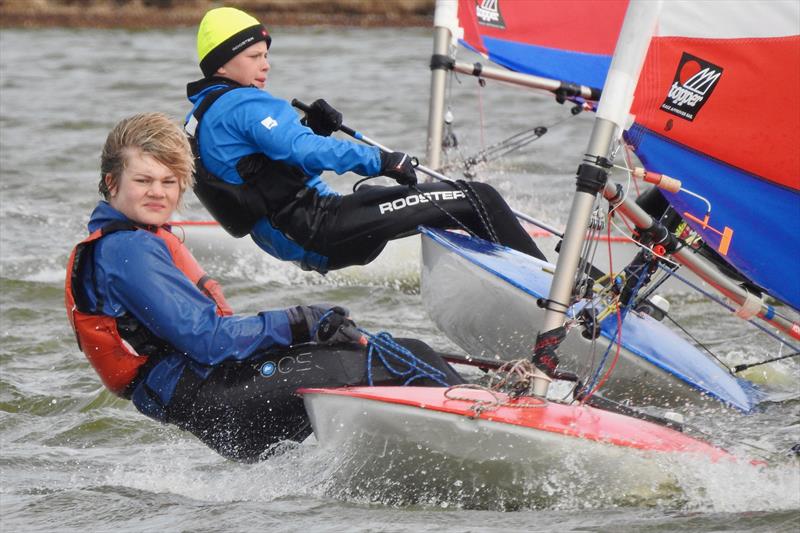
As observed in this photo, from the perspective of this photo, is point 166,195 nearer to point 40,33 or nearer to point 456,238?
point 456,238

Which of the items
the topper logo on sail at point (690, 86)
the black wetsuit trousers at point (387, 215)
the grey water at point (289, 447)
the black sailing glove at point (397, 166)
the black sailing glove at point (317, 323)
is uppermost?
the topper logo on sail at point (690, 86)

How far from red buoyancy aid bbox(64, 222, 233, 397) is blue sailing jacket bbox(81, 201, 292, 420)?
0.08ft

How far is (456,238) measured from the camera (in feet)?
15.4

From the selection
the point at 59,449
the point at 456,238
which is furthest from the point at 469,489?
the point at 59,449

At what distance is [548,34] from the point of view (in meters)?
6.56

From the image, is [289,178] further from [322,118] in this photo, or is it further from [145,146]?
[145,146]

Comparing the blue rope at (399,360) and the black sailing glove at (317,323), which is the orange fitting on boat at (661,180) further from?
the black sailing glove at (317,323)

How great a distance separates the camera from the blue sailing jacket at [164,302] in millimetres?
3354

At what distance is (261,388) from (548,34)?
139 inches

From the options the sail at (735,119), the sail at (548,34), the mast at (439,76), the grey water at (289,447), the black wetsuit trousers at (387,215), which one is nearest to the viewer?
the grey water at (289,447)

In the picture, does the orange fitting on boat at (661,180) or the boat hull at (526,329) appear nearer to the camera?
the orange fitting on boat at (661,180)

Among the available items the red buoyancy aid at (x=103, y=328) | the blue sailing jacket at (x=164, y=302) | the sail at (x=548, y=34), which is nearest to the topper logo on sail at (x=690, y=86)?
the blue sailing jacket at (x=164, y=302)

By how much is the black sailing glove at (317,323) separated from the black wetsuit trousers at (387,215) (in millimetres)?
1026

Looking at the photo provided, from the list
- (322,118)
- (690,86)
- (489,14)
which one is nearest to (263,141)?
(322,118)
